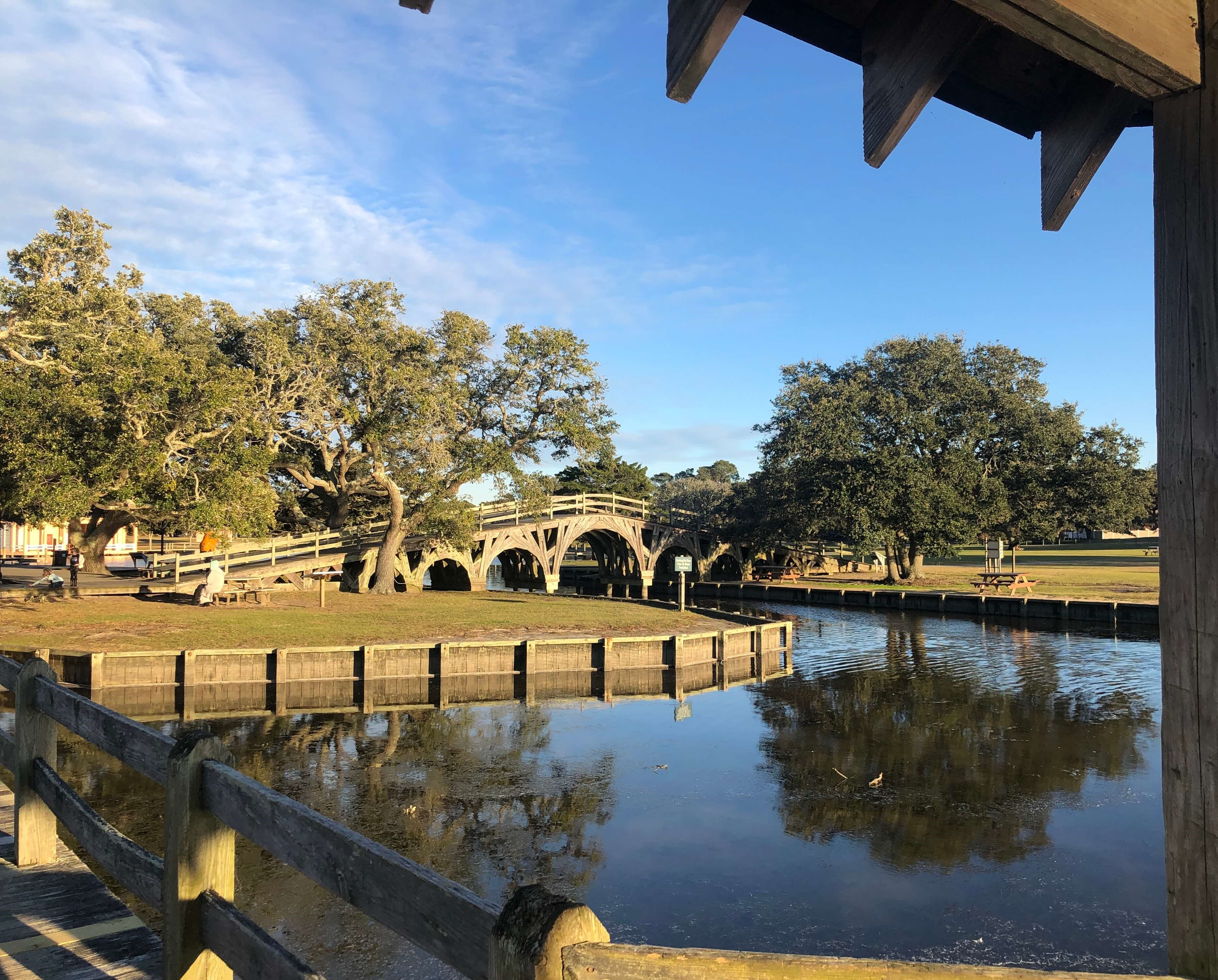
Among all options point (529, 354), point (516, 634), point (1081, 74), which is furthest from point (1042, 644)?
point (1081, 74)

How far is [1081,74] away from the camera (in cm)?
262

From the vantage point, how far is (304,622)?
83.2 feet

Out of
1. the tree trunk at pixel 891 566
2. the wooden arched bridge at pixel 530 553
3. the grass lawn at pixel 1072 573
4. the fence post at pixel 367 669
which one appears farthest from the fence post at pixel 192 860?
the tree trunk at pixel 891 566

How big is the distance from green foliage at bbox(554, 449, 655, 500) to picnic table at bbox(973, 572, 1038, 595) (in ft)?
116

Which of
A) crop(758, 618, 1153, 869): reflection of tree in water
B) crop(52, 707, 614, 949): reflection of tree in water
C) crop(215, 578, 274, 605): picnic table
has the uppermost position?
crop(215, 578, 274, 605): picnic table

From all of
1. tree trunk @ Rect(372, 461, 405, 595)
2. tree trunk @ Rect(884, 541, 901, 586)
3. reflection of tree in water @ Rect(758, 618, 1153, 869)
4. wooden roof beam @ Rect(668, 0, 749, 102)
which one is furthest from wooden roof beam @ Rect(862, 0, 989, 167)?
tree trunk @ Rect(884, 541, 901, 586)

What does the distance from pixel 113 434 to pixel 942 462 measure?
4344 cm

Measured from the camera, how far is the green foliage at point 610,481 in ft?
254

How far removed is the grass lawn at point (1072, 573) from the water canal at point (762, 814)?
1411cm

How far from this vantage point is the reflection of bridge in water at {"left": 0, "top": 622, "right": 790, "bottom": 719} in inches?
716

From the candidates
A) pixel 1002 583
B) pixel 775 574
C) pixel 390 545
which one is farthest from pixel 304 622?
pixel 775 574

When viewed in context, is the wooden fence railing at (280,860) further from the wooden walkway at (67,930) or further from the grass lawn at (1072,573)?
the grass lawn at (1072,573)

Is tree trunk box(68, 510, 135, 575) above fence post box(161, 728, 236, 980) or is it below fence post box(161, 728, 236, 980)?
above

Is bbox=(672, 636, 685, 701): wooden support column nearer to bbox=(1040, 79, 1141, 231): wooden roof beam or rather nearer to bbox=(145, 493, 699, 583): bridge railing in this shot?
bbox=(145, 493, 699, 583): bridge railing
